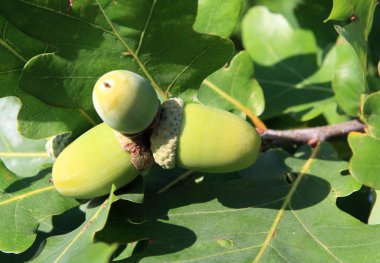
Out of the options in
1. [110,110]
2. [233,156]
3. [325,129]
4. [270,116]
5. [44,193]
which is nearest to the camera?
[110,110]

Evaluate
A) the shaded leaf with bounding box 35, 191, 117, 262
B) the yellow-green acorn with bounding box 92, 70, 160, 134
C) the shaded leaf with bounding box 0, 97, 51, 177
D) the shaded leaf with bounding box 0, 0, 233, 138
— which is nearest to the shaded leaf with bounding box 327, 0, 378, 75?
the shaded leaf with bounding box 0, 0, 233, 138

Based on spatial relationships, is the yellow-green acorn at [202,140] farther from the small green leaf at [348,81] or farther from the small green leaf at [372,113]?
the small green leaf at [348,81]

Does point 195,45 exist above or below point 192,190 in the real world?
above

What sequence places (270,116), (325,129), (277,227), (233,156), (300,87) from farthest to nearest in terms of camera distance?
(300,87) < (270,116) < (325,129) < (277,227) < (233,156)

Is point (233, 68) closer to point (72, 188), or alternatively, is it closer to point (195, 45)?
point (195, 45)

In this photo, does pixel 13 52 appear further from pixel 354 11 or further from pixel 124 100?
pixel 354 11

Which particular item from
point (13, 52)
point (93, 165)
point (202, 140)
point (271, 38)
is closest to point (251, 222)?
point (202, 140)

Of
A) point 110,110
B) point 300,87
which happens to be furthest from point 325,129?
point 110,110
